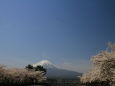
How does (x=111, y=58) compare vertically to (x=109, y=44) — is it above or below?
below

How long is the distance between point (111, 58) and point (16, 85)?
2921cm

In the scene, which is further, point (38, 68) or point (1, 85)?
point (38, 68)

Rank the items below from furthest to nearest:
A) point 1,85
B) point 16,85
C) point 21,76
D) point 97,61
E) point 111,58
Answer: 1. point 21,76
2. point 16,85
3. point 1,85
4. point 97,61
5. point 111,58

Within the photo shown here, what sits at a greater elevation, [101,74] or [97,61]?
[97,61]

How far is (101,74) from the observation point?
18.5 metres

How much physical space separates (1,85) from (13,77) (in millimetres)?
5142

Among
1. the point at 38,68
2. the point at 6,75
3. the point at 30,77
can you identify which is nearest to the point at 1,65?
the point at 6,75

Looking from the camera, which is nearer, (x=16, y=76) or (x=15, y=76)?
(x=15, y=76)

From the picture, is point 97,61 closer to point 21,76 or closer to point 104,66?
point 104,66

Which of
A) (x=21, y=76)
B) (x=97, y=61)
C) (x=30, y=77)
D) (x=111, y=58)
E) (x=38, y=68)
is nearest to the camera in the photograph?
(x=111, y=58)

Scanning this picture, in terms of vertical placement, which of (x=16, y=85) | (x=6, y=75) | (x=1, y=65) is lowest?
(x=16, y=85)

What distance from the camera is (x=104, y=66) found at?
17250 mm

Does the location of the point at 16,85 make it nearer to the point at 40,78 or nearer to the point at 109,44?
the point at 40,78

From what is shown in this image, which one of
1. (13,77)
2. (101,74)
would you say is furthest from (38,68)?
(101,74)
